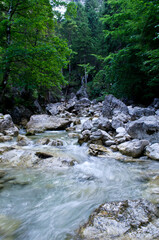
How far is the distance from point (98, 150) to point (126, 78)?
10864 mm

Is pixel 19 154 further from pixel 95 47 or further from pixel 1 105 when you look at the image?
pixel 95 47

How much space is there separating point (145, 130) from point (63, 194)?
3627 mm

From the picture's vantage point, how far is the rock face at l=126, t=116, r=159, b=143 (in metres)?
4.54

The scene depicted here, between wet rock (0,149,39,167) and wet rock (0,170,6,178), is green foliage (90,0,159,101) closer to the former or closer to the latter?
wet rock (0,149,39,167)

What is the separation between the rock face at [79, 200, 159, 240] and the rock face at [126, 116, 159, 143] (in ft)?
10.9

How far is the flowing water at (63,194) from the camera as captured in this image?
1685 mm

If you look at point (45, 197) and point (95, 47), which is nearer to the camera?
point (45, 197)

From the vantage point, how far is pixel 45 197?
7.51 ft

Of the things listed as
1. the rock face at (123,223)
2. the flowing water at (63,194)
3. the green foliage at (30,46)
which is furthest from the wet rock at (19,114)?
the rock face at (123,223)

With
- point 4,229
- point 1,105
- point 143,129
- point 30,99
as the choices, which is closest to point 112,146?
point 143,129

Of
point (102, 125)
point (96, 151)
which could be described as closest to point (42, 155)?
point (96, 151)

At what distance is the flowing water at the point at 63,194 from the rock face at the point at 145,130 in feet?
4.11

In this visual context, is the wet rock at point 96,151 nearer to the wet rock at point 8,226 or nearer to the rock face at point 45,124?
the wet rock at point 8,226

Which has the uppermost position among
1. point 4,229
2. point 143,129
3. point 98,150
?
point 143,129
